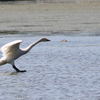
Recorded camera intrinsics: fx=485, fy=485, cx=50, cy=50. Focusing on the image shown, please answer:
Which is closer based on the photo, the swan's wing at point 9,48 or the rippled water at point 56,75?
the rippled water at point 56,75

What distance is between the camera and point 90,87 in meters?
9.74

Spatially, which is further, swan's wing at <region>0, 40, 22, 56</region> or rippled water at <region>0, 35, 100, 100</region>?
swan's wing at <region>0, 40, 22, 56</region>

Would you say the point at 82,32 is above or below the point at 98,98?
below

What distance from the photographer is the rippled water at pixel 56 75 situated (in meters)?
9.19

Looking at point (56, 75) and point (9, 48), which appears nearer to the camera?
point (56, 75)

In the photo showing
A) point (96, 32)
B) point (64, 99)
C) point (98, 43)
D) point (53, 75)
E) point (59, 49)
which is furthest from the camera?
point (96, 32)

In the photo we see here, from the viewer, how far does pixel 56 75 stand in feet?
37.1

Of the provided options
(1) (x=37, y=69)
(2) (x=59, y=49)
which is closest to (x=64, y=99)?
(1) (x=37, y=69)

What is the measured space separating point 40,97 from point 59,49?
7.36m

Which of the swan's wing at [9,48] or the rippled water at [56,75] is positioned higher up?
the swan's wing at [9,48]

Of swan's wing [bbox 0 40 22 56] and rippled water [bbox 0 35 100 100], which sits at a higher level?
swan's wing [bbox 0 40 22 56]

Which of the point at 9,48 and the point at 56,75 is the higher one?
the point at 9,48

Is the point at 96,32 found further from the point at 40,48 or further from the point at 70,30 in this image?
the point at 40,48

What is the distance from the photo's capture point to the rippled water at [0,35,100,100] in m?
9.19
